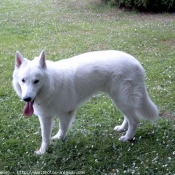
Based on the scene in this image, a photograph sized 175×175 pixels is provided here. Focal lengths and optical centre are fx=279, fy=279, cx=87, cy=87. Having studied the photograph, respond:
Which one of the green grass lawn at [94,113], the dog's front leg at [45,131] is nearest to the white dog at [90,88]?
the dog's front leg at [45,131]

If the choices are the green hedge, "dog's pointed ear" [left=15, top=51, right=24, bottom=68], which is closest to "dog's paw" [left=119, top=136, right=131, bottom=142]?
"dog's pointed ear" [left=15, top=51, right=24, bottom=68]

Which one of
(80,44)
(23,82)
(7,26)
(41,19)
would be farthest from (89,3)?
(23,82)

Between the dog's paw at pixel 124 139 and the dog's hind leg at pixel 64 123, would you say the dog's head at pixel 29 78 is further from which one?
the dog's paw at pixel 124 139

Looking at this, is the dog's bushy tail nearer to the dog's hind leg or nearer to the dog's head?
the dog's hind leg

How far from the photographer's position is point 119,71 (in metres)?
4.06

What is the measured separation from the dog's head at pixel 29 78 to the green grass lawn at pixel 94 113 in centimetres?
90

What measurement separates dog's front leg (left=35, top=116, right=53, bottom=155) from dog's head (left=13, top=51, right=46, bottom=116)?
0.45 metres

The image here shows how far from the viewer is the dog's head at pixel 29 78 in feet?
11.5

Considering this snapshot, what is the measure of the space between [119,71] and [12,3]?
44.2ft

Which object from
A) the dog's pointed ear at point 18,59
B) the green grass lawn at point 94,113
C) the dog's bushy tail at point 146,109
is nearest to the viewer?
the dog's pointed ear at point 18,59

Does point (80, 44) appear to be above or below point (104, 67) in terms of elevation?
below

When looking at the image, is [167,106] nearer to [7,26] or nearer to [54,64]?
[54,64]

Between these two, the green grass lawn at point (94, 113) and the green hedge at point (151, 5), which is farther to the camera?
the green hedge at point (151, 5)

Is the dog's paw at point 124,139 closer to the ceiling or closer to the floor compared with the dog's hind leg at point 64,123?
closer to the floor
